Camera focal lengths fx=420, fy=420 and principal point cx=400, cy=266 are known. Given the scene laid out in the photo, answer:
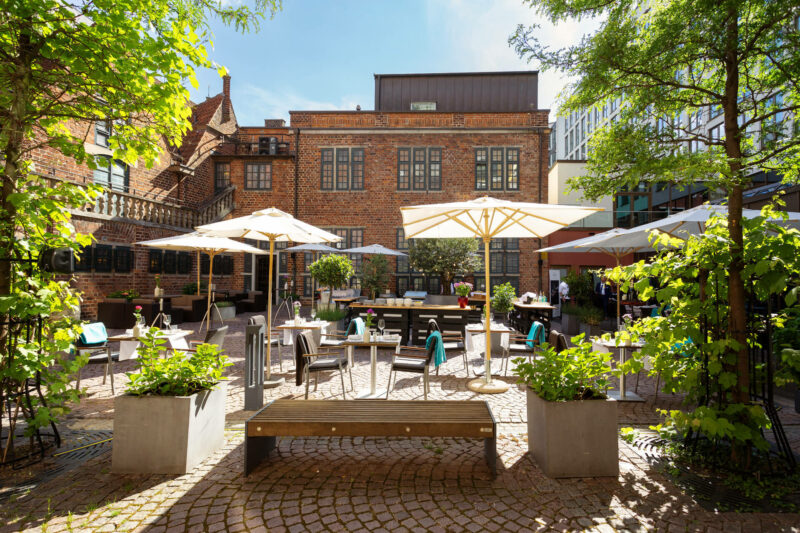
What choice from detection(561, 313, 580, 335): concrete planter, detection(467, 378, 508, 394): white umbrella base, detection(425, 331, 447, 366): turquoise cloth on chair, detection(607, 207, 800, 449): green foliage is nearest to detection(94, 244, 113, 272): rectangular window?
detection(425, 331, 447, 366): turquoise cloth on chair

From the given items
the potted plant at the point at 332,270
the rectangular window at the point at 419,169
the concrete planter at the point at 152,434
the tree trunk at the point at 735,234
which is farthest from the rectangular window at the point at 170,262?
the tree trunk at the point at 735,234

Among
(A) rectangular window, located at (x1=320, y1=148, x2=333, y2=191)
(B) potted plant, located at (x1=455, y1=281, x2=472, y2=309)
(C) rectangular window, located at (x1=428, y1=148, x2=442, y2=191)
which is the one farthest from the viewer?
(A) rectangular window, located at (x1=320, y1=148, x2=333, y2=191)

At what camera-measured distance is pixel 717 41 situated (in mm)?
3561

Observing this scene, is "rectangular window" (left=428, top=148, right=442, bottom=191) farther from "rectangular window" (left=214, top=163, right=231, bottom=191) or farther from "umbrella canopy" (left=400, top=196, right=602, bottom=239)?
"umbrella canopy" (left=400, top=196, right=602, bottom=239)

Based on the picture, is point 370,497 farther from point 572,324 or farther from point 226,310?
point 226,310

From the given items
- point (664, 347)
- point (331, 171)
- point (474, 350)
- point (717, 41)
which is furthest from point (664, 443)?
point (331, 171)

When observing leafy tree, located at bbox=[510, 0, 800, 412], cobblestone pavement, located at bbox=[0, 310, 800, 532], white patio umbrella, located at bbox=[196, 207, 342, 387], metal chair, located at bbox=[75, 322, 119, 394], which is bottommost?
cobblestone pavement, located at bbox=[0, 310, 800, 532]

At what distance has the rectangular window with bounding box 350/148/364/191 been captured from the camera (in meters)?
17.6

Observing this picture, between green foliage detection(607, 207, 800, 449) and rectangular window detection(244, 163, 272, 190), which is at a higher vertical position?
rectangular window detection(244, 163, 272, 190)

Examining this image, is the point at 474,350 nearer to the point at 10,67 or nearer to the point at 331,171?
the point at 10,67

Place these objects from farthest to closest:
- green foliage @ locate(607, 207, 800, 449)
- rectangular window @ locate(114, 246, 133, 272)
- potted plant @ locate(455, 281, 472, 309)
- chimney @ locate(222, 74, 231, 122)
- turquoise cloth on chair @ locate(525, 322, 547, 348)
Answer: chimney @ locate(222, 74, 231, 122)
rectangular window @ locate(114, 246, 133, 272)
potted plant @ locate(455, 281, 472, 309)
turquoise cloth on chair @ locate(525, 322, 547, 348)
green foliage @ locate(607, 207, 800, 449)

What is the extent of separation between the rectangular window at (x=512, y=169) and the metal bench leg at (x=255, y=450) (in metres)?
15.4

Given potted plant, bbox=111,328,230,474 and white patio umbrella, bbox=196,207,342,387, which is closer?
potted plant, bbox=111,328,230,474

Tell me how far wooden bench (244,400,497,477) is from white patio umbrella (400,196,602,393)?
2.37 meters
